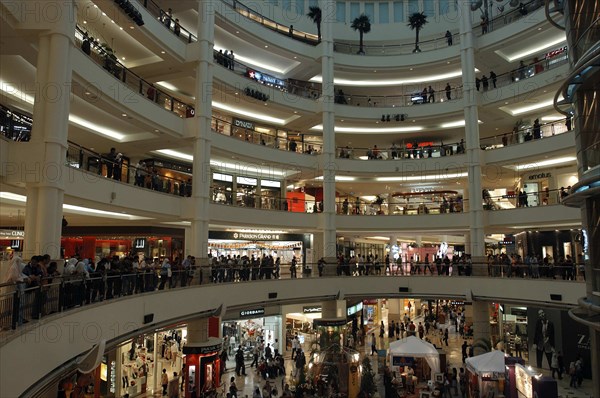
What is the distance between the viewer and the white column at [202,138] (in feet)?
73.0

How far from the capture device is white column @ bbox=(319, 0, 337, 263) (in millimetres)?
29109

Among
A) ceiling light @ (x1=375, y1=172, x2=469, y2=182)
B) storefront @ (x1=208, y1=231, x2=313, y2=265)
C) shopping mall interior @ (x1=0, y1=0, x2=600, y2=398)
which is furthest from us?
ceiling light @ (x1=375, y1=172, x2=469, y2=182)

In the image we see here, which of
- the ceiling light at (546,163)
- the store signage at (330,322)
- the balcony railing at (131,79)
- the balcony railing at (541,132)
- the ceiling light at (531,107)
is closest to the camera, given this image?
the balcony railing at (131,79)

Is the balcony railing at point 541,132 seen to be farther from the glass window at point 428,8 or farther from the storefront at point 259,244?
the storefront at point 259,244

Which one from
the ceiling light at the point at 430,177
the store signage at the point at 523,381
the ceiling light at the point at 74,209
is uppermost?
the ceiling light at the point at 430,177

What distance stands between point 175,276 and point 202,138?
7.77 meters

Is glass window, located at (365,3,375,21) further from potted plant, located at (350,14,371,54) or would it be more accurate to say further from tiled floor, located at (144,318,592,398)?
tiled floor, located at (144,318,592,398)

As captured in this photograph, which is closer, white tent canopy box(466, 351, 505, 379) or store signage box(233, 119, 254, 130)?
white tent canopy box(466, 351, 505, 379)

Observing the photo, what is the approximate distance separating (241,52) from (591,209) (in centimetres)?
2624

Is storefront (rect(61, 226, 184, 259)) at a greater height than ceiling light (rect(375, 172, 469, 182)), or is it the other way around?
ceiling light (rect(375, 172, 469, 182))

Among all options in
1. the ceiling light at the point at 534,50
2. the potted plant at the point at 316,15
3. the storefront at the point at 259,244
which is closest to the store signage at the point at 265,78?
the potted plant at the point at 316,15

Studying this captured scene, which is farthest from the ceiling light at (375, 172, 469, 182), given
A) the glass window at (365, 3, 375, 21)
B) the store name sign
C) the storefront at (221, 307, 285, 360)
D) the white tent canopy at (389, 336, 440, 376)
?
the glass window at (365, 3, 375, 21)

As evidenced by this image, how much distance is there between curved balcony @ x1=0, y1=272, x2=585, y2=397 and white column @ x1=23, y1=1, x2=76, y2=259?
183 centimetres

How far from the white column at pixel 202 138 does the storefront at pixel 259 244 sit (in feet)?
22.3
